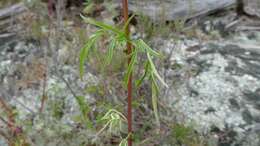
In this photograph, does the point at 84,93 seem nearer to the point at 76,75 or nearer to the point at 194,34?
the point at 76,75

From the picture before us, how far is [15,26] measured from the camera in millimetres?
3217

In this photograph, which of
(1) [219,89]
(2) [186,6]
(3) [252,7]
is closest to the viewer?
(1) [219,89]

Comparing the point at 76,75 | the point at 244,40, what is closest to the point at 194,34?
the point at 244,40

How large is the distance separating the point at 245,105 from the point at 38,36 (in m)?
1.41

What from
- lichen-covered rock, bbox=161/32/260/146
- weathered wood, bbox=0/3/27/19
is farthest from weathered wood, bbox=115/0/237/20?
weathered wood, bbox=0/3/27/19

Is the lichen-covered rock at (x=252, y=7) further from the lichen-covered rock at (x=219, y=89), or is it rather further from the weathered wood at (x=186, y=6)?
the lichen-covered rock at (x=219, y=89)

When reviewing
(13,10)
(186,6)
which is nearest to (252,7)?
(186,6)

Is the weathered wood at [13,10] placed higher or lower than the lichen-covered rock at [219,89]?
higher

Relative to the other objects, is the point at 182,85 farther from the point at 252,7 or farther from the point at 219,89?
the point at 252,7

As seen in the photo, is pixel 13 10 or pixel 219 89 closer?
pixel 219 89

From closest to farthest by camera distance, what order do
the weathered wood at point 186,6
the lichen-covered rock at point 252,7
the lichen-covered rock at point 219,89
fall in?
the lichen-covered rock at point 219,89 < the weathered wood at point 186,6 < the lichen-covered rock at point 252,7

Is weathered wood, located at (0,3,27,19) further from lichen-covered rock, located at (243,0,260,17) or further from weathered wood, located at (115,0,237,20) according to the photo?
lichen-covered rock, located at (243,0,260,17)

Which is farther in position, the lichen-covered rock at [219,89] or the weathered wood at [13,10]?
the weathered wood at [13,10]

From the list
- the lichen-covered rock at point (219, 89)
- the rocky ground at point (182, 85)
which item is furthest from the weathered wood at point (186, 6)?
the lichen-covered rock at point (219, 89)
